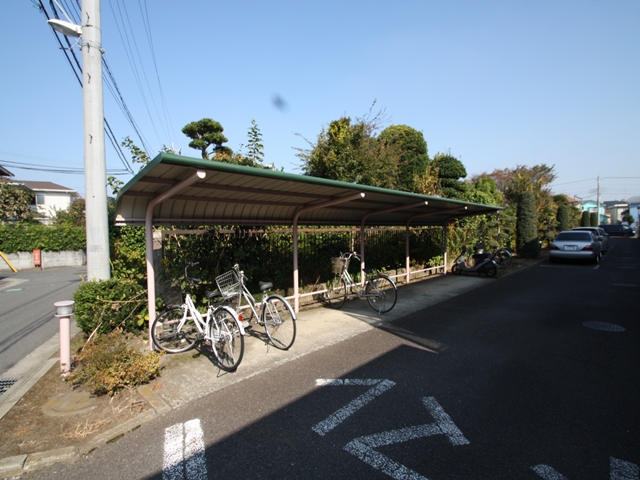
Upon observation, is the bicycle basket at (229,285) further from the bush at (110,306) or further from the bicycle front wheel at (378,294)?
the bicycle front wheel at (378,294)

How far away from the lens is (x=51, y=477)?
242cm

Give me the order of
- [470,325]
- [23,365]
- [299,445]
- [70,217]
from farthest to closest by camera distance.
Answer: [70,217]
[470,325]
[23,365]
[299,445]

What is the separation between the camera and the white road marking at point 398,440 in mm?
2354

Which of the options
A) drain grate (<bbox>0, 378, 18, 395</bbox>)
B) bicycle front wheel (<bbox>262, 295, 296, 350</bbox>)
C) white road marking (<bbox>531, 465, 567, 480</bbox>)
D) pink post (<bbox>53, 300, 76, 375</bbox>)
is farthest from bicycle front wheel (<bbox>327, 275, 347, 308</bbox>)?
drain grate (<bbox>0, 378, 18, 395</bbox>)

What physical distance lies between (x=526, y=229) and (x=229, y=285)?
1766 centimetres

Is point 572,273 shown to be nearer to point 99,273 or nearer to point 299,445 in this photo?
point 299,445

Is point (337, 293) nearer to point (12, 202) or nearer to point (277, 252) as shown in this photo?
point (277, 252)

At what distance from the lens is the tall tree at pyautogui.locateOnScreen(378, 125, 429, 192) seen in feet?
47.0

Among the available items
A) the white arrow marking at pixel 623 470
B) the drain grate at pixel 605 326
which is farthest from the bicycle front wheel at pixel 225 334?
the drain grate at pixel 605 326

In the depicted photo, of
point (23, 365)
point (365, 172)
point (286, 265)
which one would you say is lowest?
point (23, 365)

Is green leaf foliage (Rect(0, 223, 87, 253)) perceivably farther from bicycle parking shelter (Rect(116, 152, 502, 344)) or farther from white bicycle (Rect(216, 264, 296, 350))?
white bicycle (Rect(216, 264, 296, 350))

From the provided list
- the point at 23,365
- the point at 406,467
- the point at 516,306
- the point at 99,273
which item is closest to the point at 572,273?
the point at 516,306

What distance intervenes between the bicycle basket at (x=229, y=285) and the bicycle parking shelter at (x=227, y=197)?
94 cm

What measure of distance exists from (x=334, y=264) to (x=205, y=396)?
4.05 m
